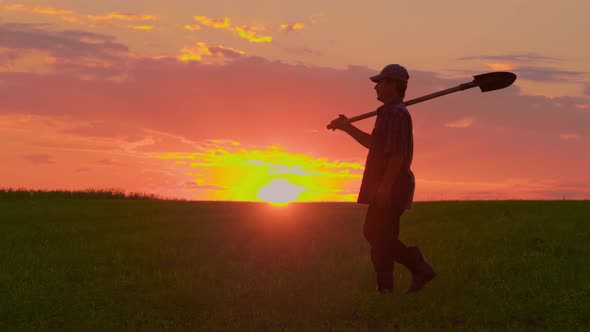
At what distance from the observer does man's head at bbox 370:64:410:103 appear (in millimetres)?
9247

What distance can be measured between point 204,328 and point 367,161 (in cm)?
332

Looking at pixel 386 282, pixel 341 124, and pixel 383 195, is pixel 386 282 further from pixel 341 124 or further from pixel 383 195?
pixel 341 124

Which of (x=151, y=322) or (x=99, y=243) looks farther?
(x=99, y=243)

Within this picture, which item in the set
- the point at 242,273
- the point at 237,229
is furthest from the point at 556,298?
the point at 237,229

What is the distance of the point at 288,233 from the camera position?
1725 centimetres

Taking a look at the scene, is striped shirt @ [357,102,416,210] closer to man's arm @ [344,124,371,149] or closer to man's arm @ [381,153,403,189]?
man's arm @ [381,153,403,189]

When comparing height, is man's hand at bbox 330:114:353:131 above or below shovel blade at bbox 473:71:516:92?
below

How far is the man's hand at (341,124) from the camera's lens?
973cm

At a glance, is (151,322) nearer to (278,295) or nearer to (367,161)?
(278,295)

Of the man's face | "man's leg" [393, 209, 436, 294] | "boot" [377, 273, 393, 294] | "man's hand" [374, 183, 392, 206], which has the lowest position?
"boot" [377, 273, 393, 294]

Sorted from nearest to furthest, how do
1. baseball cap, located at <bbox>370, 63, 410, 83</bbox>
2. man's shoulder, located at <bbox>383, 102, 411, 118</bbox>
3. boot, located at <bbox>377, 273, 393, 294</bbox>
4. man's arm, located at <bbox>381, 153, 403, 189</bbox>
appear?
man's arm, located at <bbox>381, 153, 403, 189</bbox> → man's shoulder, located at <bbox>383, 102, 411, 118</bbox> → baseball cap, located at <bbox>370, 63, 410, 83</bbox> → boot, located at <bbox>377, 273, 393, 294</bbox>

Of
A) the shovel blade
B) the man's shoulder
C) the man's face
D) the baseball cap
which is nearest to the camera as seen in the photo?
the man's shoulder

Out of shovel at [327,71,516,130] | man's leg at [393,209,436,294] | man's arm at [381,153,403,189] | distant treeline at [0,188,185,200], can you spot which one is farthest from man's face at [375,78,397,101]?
distant treeline at [0,188,185,200]

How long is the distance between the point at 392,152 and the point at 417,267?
6.54 feet
